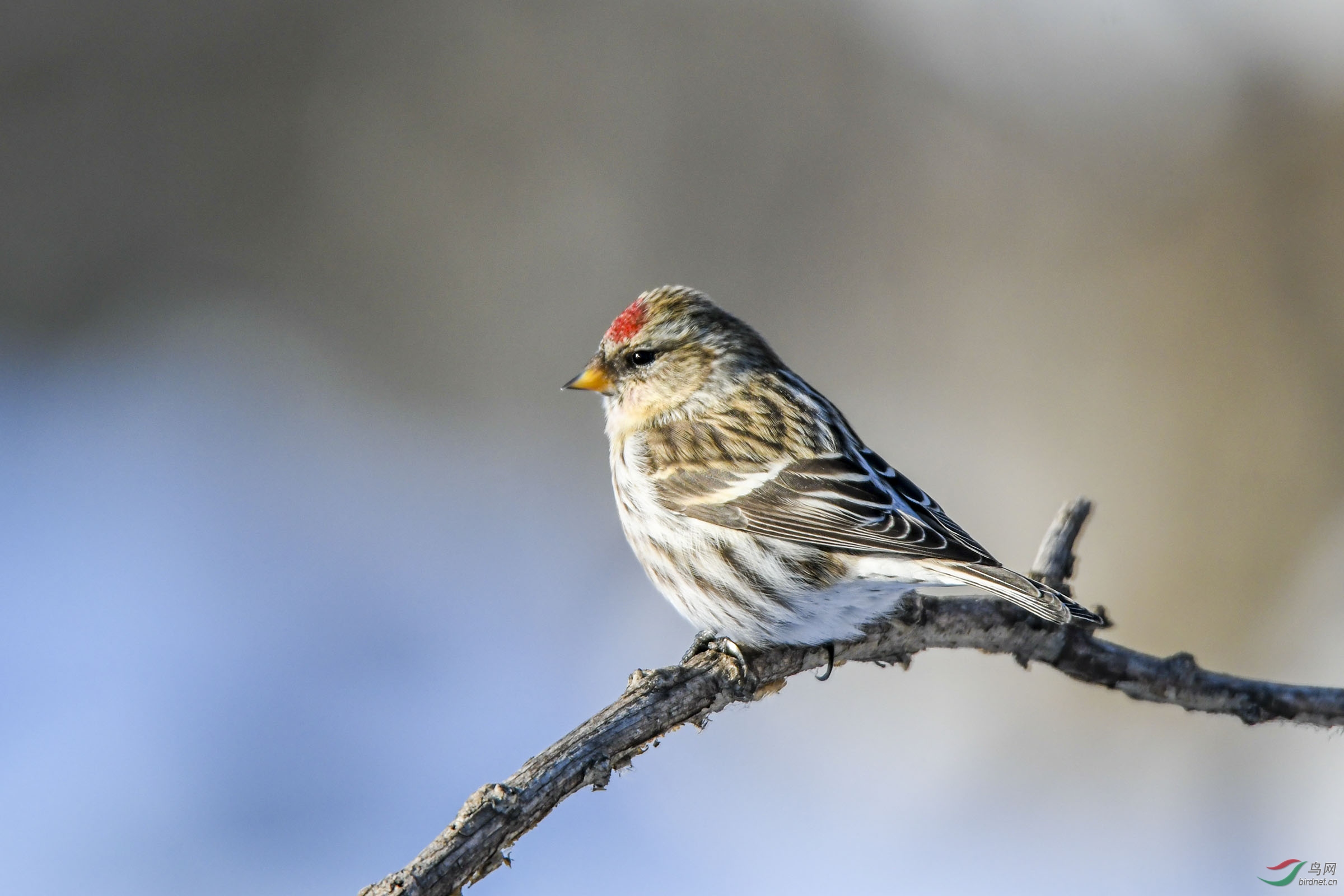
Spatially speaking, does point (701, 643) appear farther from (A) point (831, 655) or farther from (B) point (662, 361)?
(B) point (662, 361)

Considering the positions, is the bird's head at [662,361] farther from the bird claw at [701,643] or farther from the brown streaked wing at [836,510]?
the bird claw at [701,643]

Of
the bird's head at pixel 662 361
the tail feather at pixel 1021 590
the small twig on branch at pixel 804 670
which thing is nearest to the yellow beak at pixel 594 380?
the bird's head at pixel 662 361

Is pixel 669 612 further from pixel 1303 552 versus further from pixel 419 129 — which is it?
pixel 419 129

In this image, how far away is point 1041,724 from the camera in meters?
3.92

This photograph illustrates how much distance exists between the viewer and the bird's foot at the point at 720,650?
2.04m

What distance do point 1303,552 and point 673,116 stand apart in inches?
138

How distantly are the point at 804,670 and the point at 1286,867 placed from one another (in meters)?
1.79

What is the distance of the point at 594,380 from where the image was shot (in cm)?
262

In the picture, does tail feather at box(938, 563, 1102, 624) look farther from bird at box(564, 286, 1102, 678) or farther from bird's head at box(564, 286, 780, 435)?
bird's head at box(564, 286, 780, 435)

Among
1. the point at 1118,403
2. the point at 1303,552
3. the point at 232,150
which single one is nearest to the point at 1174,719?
the point at 1303,552
